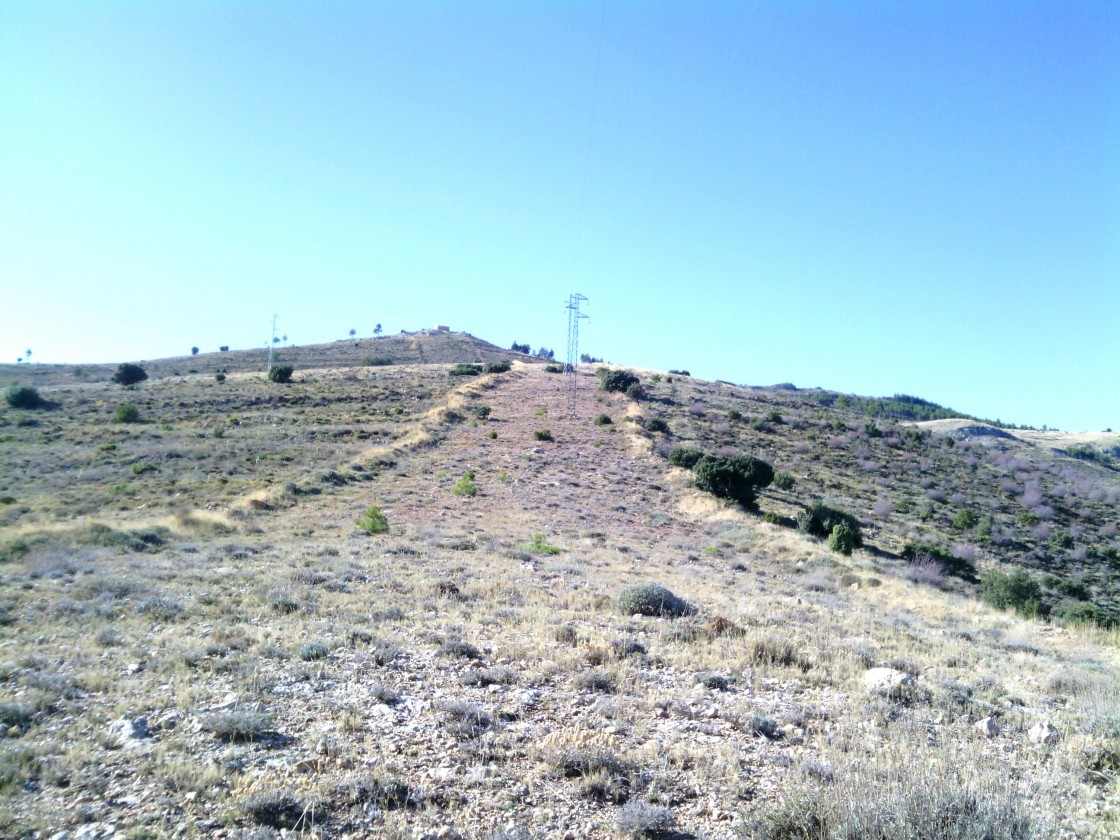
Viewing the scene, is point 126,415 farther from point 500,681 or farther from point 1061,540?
point 1061,540

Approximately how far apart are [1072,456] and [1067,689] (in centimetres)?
7859

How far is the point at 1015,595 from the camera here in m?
19.0

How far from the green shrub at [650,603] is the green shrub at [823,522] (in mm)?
16706

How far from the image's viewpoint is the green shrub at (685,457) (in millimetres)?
36156

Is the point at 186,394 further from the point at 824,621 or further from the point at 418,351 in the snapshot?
the point at 824,621

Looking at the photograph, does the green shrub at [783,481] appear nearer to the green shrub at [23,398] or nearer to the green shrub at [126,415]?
the green shrub at [126,415]

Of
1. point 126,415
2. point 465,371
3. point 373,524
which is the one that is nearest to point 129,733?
point 373,524

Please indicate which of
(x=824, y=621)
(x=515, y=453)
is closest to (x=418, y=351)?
(x=515, y=453)

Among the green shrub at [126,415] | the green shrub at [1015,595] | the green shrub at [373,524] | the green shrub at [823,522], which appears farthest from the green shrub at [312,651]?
the green shrub at [126,415]

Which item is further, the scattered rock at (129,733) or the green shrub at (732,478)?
the green shrub at (732,478)

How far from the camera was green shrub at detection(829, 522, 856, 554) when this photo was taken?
2388cm

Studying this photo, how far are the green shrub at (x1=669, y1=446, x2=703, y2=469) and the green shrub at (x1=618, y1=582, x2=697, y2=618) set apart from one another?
2445 cm

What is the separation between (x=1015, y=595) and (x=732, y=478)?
13.4m

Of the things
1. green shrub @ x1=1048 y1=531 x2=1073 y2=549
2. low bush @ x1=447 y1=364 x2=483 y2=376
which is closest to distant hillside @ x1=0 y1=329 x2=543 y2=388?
low bush @ x1=447 y1=364 x2=483 y2=376
